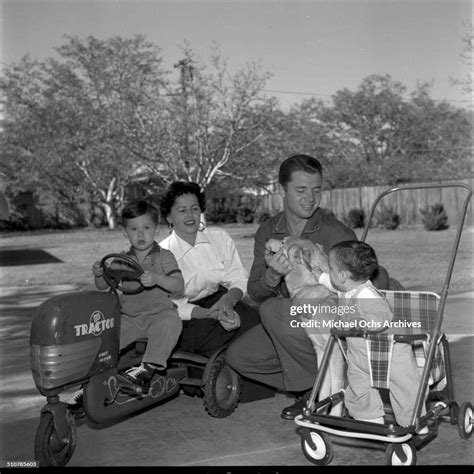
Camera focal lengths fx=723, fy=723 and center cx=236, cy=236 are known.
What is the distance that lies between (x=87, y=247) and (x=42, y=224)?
569 inches

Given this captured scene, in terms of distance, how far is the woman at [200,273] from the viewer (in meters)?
4.47

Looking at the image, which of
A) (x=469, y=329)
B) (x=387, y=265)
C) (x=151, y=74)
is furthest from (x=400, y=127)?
(x=469, y=329)

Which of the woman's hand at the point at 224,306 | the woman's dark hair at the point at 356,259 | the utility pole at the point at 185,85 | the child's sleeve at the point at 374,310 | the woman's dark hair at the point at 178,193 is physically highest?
the utility pole at the point at 185,85

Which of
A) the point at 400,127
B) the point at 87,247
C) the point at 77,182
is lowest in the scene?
the point at 87,247

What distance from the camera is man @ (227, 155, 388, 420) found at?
3990mm

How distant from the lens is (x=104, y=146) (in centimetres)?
2803

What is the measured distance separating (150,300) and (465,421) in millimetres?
1809

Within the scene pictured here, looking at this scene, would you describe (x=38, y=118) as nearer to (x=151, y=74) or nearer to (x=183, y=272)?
(x=151, y=74)

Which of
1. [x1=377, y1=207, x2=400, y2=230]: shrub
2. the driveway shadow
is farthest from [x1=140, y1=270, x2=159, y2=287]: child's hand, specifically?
[x1=377, y1=207, x2=400, y2=230]: shrub

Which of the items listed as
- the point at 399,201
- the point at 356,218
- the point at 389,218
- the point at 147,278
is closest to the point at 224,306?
the point at 147,278

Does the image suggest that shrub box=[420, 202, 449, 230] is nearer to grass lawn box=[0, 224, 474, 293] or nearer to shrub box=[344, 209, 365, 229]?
grass lawn box=[0, 224, 474, 293]

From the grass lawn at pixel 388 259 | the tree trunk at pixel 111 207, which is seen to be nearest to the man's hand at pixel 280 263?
the grass lawn at pixel 388 259

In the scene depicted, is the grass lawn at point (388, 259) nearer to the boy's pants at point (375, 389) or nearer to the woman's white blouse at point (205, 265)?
the woman's white blouse at point (205, 265)

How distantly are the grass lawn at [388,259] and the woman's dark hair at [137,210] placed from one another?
5957 millimetres
